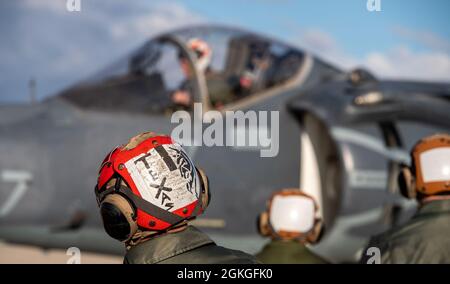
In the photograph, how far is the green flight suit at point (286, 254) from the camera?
3.36 meters

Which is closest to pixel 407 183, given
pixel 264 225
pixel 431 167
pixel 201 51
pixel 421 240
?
pixel 431 167

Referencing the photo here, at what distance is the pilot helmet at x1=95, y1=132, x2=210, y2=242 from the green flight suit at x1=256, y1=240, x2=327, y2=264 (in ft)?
4.61

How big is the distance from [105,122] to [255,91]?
1.44 meters

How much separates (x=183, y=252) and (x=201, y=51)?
15.9ft

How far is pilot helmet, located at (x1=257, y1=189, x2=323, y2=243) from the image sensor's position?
3521mm

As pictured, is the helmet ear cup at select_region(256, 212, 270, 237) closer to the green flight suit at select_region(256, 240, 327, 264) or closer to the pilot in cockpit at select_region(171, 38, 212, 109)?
the green flight suit at select_region(256, 240, 327, 264)

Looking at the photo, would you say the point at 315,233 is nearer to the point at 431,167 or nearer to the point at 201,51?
the point at 431,167

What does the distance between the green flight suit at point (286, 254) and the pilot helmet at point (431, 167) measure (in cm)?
71

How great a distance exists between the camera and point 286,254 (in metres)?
3.39

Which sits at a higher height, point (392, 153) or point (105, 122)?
point (105, 122)
